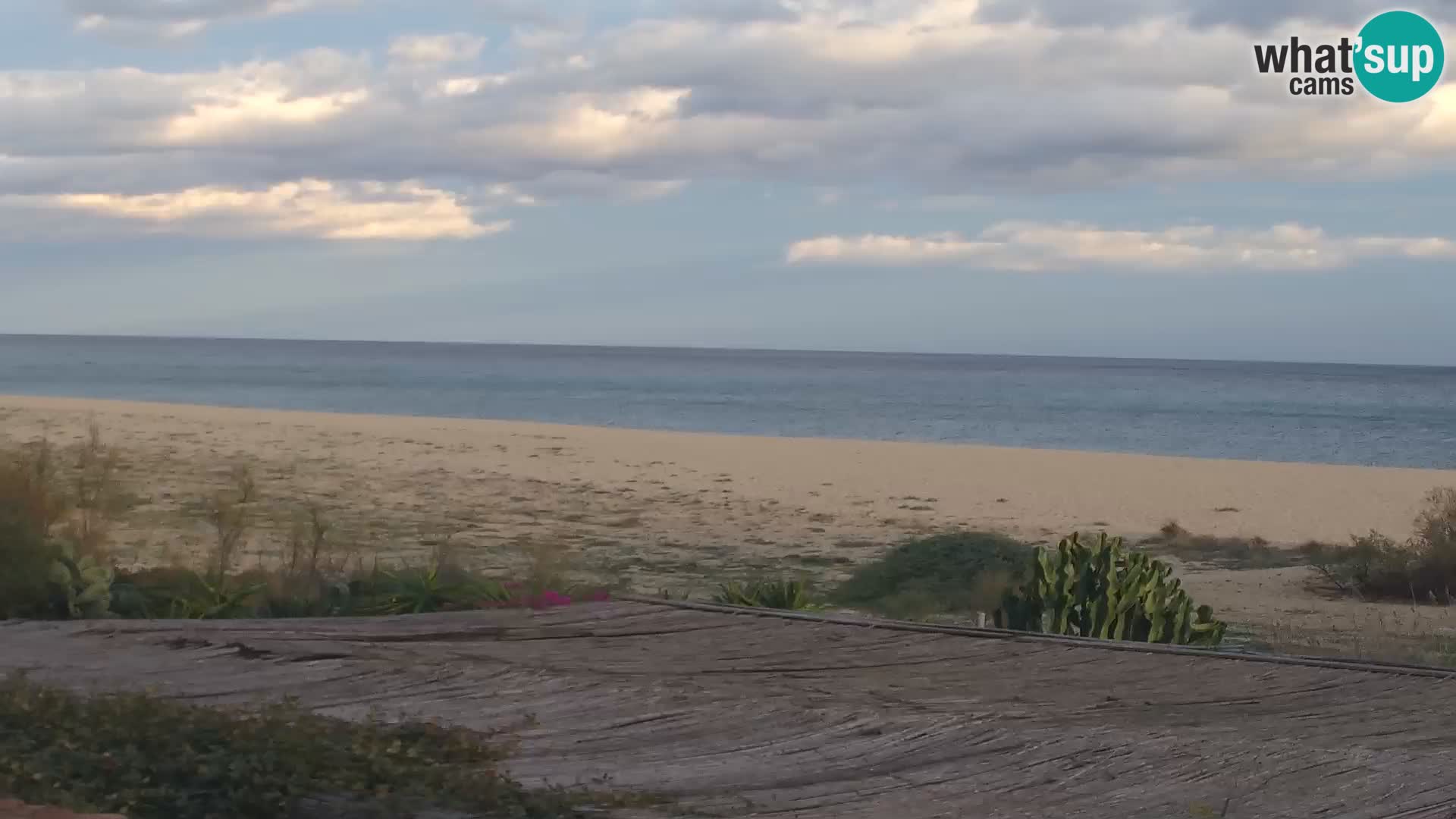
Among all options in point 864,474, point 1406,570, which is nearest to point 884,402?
point 864,474

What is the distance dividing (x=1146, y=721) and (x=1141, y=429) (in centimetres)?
4382

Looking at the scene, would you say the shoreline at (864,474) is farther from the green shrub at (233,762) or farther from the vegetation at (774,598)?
the green shrub at (233,762)

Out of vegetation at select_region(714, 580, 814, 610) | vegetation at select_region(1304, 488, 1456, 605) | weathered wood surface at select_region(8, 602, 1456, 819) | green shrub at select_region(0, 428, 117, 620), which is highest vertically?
green shrub at select_region(0, 428, 117, 620)

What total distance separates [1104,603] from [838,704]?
10.4 ft

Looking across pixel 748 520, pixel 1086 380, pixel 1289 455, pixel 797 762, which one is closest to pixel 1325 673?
pixel 797 762

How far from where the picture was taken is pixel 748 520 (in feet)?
54.9

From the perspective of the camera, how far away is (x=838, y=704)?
568 cm

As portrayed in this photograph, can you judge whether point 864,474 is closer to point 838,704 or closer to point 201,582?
point 201,582

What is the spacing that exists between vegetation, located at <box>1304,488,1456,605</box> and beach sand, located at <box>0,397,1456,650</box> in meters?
0.52

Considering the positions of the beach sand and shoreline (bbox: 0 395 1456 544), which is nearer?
the beach sand

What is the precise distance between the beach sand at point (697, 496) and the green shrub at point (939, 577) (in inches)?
44.7

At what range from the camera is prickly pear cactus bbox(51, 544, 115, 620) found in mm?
7891

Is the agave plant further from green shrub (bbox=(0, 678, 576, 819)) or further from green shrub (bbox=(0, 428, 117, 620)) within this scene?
green shrub (bbox=(0, 678, 576, 819))

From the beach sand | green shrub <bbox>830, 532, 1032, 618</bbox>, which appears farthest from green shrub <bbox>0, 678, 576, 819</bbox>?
green shrub <bbox>830, 532, 1032, 618</bbox>
